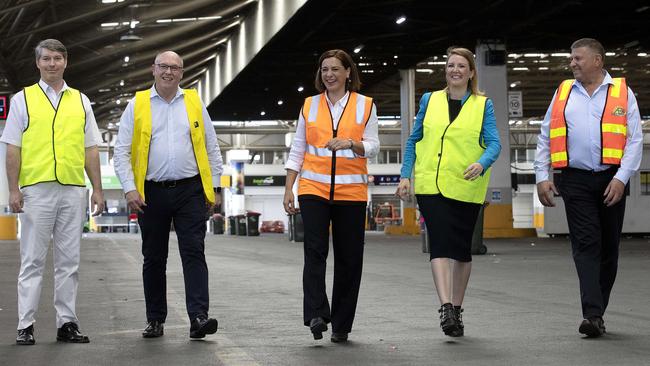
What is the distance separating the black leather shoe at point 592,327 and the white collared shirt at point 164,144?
2.51 meters

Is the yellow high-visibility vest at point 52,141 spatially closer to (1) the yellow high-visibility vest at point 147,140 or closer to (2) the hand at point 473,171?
(1) the yellow high-visibility vest at point 147,140

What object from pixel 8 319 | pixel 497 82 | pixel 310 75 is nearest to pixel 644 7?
pixel 497 82

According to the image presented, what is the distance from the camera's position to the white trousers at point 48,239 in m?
7.46

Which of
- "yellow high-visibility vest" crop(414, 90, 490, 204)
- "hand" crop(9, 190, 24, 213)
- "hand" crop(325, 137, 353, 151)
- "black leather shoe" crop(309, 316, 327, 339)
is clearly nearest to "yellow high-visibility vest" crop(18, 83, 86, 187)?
"hand" crop(9, 190, 24, 213)

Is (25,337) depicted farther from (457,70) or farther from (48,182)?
(457,70)

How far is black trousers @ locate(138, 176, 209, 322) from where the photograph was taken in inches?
297

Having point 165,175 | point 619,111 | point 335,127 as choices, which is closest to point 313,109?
point 335,127

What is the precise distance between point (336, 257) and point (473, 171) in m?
0.99

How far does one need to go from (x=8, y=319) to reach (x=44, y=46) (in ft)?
9.06

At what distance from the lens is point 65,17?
34.4 m

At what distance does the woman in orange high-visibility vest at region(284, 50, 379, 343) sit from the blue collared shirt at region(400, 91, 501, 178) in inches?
14.6

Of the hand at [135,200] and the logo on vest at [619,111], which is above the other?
the logo on vest at [619,111]

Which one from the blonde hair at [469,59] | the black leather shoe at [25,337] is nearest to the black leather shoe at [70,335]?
the black leather shoe at [25,337]

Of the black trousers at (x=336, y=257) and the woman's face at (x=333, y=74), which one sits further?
the woman's face at (x=333, y=74)
